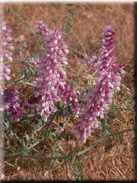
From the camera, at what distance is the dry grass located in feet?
4.42

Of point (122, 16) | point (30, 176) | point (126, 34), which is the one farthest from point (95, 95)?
point (122, 16)

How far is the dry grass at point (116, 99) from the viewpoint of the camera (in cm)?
135

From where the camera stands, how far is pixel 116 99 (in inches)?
70.7

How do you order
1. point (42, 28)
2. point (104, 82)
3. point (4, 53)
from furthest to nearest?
point (42, 28) < point (4, 53) < point (104, 82)

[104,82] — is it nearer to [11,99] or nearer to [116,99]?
[11,99]

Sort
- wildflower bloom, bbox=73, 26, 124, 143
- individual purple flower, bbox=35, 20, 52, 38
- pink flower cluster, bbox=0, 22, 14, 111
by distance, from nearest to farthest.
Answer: wildflower bloom, bbox=73, 26, 124, 143 → pink flower cluster, bbox=0, 22, 14, 111 → individual purple flower, bbox=35, 20, 52, 38

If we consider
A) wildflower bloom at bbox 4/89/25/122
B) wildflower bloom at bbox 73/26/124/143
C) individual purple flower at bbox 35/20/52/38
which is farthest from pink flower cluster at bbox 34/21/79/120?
individual purple flower at bbox 35/20/52/38

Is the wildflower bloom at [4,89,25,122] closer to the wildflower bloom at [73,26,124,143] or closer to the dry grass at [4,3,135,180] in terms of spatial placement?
the dry grass at [4,3,135,180]

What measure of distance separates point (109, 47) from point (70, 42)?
60.0 inches

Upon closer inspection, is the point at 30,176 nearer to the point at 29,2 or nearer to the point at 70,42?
the point at 70,42

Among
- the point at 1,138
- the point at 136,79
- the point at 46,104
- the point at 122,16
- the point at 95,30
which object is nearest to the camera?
the point at 46,104

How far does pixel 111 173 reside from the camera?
54.6 inches

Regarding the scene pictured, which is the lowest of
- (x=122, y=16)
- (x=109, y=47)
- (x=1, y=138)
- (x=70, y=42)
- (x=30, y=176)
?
(x=30, y=176)

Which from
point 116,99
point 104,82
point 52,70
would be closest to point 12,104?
point 52,70
